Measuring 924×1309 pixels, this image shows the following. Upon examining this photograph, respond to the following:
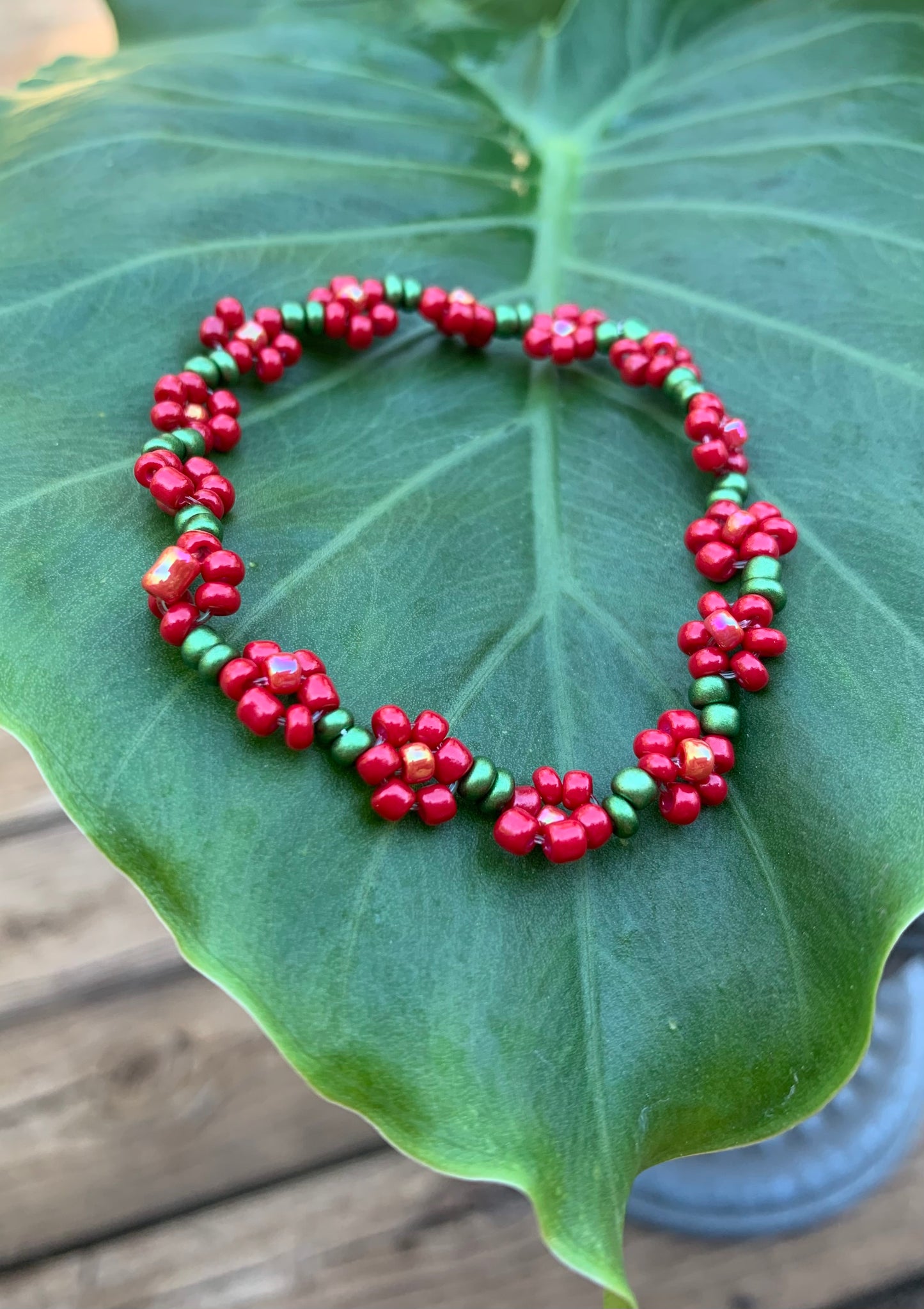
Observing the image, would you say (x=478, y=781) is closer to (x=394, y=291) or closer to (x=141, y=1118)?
(x=394, y=291)

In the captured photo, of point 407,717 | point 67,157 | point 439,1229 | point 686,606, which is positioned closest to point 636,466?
point 686,606

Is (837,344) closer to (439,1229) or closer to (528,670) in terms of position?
(528,670)

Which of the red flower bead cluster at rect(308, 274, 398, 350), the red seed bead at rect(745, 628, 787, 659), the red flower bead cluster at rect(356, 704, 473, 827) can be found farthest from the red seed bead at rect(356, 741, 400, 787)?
the red flower bead cluster at rect(308, 274, 398, 350)

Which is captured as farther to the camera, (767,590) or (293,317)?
(293,317)

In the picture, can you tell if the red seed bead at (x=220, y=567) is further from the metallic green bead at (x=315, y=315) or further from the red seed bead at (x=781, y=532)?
the red seed bead at (x=781, y=532)

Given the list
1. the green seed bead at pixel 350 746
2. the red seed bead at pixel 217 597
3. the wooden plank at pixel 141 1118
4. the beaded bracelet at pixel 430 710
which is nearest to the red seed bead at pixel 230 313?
the beaded bracelet at pixel 430 710

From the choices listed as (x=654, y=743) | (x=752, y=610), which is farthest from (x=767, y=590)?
(x=654, y=743)
